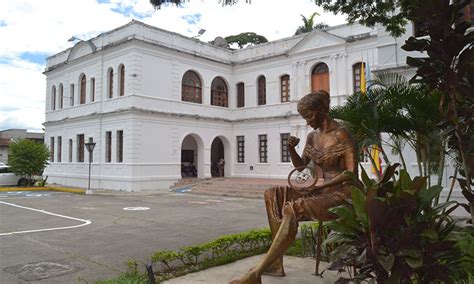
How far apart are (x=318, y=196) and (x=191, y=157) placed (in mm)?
23980

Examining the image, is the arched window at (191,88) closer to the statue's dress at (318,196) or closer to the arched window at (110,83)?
the arched window at (110,83)

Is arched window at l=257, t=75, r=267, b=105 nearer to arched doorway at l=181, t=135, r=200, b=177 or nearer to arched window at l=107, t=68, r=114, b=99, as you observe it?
arched doorway at l=181, t=135, r=200, b=177

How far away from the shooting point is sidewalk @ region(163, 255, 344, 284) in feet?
14.5

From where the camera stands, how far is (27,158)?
2411cm

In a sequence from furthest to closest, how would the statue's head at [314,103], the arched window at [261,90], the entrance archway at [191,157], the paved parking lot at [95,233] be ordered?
1. the arched window at [261,90]
2. the entrance archway at [191,157]
3. the paved parking lot at [95,233]
4. the statue's head at [314,103]

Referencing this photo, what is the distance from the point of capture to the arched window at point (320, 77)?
2258cm

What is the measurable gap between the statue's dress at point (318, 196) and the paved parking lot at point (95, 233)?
2.49 m

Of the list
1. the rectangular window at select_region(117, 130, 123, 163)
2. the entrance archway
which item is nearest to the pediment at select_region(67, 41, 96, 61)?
the rectangular window at select_region(117, 130, 123, 163)

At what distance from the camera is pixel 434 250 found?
2879mm

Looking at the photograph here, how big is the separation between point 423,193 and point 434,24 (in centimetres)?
153

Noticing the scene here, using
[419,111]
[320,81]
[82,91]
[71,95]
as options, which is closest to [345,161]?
[419,111]

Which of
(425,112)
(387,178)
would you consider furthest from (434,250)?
(425,112)

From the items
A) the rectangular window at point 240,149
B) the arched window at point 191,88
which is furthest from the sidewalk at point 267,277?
the rectangular window at point 240,149

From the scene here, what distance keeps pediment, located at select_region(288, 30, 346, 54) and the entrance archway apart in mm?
8240
